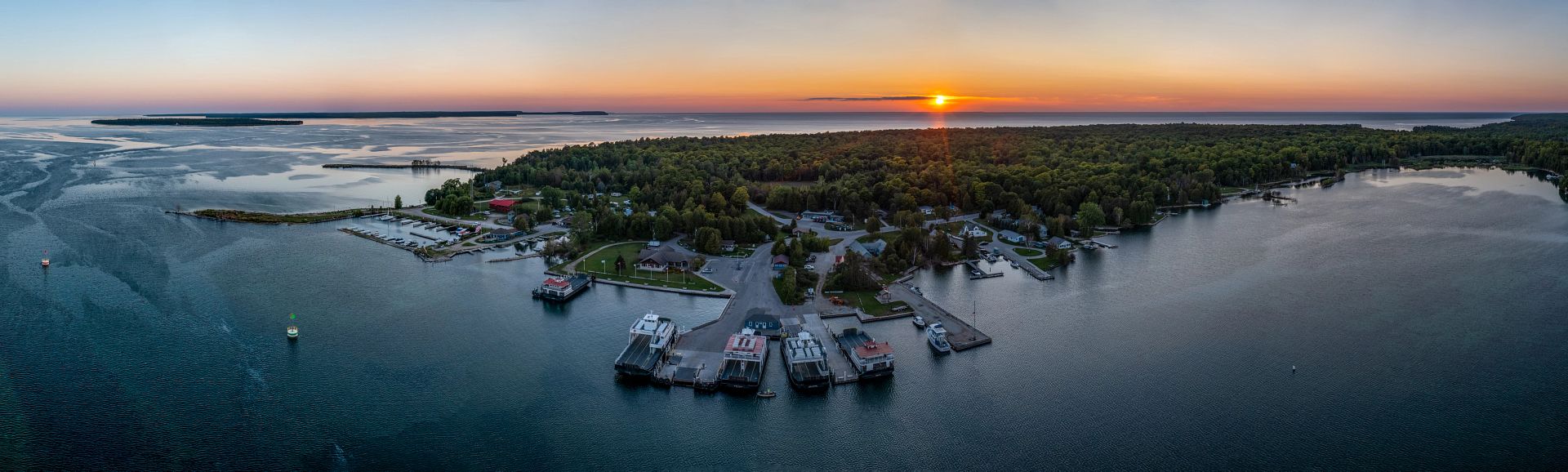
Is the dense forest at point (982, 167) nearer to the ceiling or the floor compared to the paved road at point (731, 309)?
nearer to the ceiling

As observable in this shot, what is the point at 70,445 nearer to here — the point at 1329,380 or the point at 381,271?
the point at 381,271

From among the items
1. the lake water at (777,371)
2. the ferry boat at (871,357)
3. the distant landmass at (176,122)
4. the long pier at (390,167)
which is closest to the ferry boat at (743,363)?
the lake water at (777,371)

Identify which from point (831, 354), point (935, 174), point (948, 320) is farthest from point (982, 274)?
point (935, 174)

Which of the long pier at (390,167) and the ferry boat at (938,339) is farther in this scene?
the long pier at (390,167)

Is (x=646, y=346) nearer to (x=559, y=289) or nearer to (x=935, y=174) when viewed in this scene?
(x=559, y=289)

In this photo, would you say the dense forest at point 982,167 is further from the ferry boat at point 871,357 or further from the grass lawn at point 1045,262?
the ferry boat at point 871,357

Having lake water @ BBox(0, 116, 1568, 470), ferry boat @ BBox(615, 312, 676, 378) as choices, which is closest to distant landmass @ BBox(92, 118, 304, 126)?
lake water @ BBox(0, 116, 1568, 470)
